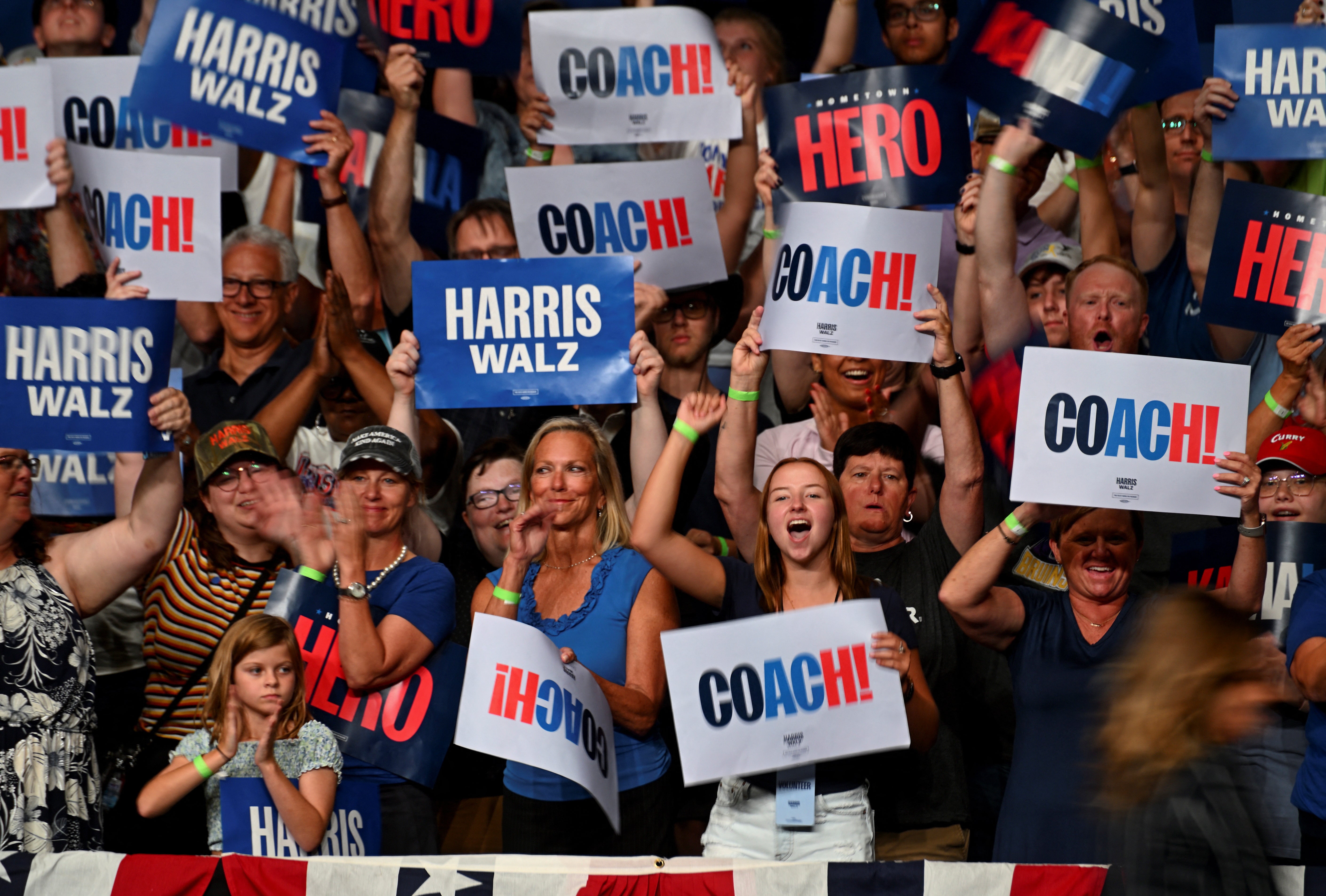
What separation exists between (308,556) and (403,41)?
2.26m

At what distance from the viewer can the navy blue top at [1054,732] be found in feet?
12.1

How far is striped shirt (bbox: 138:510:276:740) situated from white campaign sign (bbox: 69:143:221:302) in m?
1.06

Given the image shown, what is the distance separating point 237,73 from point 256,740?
8.05 ft

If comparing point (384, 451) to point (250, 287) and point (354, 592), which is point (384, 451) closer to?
point (354, 592)

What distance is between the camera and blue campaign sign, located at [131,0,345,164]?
5.15m

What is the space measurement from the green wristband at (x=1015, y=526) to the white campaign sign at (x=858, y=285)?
0.78 m

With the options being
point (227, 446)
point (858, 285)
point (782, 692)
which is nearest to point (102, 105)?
point (227, 446)

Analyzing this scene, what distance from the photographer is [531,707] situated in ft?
12.3

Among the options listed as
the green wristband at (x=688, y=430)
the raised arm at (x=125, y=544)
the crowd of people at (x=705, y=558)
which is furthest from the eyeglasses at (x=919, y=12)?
the raised arm at (x=125, y=544)

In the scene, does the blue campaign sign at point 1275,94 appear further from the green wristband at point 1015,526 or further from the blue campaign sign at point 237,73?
the blue campaign sign at point 237,73

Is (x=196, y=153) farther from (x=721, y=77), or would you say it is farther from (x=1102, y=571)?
(x=1102, y=571)

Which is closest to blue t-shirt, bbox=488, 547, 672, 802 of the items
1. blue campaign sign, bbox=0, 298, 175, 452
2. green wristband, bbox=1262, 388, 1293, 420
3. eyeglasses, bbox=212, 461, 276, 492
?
eyeglasses, bbox=212, 461, 276, 492

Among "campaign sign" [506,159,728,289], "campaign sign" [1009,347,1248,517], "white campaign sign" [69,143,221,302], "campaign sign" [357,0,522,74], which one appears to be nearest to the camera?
"campaign sign" [1009,347,1248,517]

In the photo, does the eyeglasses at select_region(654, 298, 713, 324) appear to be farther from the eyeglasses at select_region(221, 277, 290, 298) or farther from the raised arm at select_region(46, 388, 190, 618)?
the raised arm at select_region(46, 388, 190, 618)
